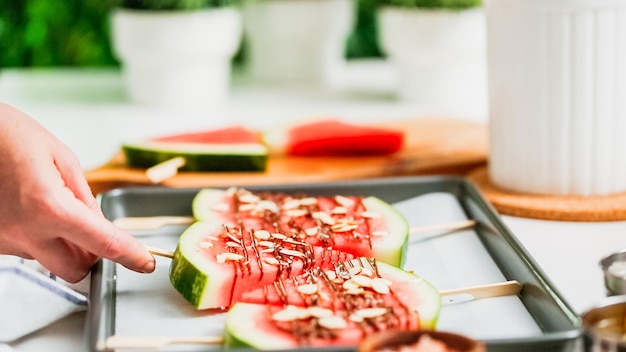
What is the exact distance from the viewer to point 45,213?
107 cm

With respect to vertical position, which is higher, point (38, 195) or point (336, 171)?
point (38, 195)

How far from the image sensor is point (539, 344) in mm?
923

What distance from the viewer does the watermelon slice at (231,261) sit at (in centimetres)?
113

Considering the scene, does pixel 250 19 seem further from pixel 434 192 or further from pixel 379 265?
pixel 379 265

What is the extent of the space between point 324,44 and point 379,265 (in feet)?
5.01

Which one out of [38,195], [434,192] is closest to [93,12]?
[434,192]

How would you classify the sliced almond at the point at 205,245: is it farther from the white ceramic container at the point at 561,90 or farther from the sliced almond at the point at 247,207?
the white ceramic container at the point at 561,90

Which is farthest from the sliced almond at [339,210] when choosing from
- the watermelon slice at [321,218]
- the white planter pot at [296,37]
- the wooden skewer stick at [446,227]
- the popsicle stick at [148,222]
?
the white planter pot at [296,37]

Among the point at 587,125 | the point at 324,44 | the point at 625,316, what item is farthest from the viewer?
the point at 324,44

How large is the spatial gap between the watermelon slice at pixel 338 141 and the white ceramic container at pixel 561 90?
328 millimetres

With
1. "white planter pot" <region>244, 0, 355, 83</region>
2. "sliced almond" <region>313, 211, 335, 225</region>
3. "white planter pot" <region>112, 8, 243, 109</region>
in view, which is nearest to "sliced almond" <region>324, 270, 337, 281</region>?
"sliced almond" <region>313, 211, 335, 225</region>

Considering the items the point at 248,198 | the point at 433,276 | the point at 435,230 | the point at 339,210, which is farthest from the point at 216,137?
the point at 433,276

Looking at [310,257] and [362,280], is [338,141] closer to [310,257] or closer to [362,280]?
[310,257]

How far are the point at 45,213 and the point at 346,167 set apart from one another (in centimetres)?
80
